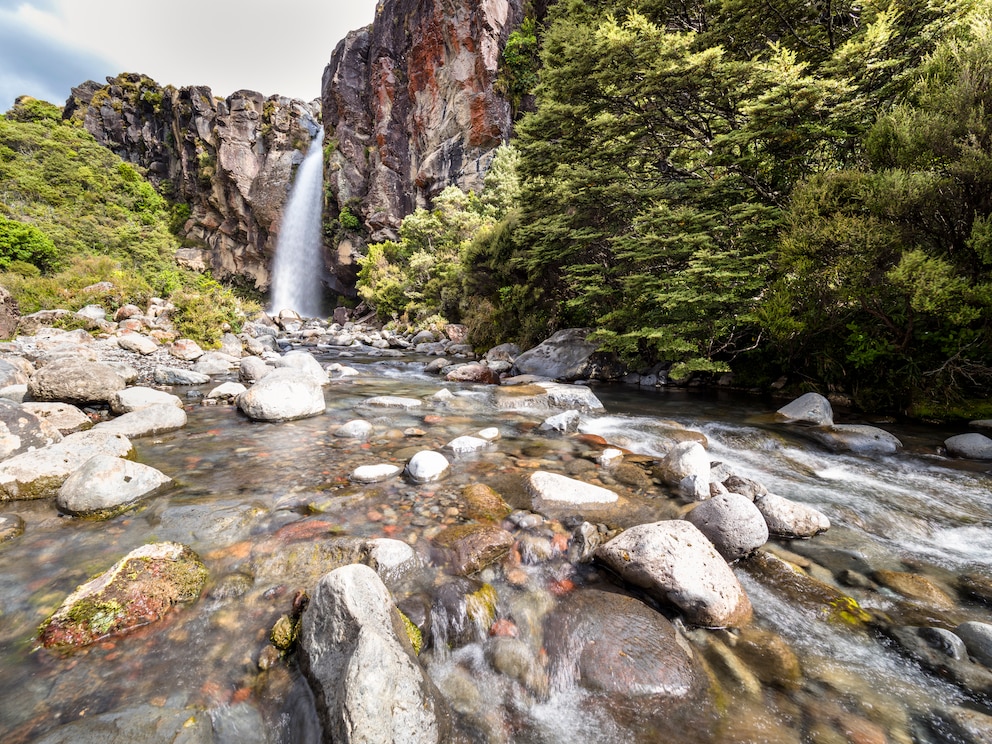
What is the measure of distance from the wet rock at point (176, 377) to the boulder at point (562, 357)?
8.30 m

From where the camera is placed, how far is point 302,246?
38.3 metres

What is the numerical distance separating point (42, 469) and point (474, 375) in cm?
795

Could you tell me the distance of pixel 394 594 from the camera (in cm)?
254

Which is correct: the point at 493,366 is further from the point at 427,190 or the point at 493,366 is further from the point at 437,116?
the point at 437,116

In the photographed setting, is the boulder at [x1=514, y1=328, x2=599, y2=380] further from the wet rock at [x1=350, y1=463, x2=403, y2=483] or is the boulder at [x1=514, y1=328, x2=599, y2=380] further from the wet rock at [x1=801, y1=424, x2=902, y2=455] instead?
the wet rock at [x1=350, y1=463, x2=403, y2=483]

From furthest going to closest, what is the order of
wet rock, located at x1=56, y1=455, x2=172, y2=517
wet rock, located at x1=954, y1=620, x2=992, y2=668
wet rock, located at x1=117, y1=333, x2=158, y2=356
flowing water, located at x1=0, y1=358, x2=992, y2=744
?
wet rock, located at x1=117, y1=333, x2=158, y2=356, wet rock, located at x1=56, y1=455, x2=172, y2=517, wet rock, located at x1=954, y1=620, x2=992, y2=668, flowing water, located at x1=0, y1=358, x2=992, y2=744

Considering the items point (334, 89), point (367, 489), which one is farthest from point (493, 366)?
point (334, 89)

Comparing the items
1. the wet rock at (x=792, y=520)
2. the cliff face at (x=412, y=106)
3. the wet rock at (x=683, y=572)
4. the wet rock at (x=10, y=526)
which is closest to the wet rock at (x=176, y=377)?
the wet rock at (x=10, y=526)

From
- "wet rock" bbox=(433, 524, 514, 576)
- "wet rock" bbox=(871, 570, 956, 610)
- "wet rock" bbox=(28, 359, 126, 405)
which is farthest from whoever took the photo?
"wet rock" bbox=(28, 359, 126, 405)

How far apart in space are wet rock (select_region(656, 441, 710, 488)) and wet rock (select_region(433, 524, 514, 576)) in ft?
6.93

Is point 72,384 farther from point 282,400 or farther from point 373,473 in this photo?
point 373,473

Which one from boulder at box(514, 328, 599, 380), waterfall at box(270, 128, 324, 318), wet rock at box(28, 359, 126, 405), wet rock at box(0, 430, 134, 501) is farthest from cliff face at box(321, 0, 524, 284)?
wet rock at box(0, 430, 134, 501)

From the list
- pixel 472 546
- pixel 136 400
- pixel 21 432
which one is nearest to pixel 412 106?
pixel 136 400

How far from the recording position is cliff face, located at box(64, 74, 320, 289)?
127ft
